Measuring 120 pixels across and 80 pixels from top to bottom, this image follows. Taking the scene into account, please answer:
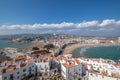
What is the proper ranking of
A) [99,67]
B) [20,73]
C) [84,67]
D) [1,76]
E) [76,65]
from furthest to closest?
[99,67] < [84,67] < [76,65] < [20,73] < [1,76]

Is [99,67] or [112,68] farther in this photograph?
[99,67]

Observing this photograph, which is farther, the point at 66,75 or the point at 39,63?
the point at 39,63

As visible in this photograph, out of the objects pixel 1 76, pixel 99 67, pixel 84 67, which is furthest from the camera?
pixel 99 67

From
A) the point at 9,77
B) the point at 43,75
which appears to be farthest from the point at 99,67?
the point at 9,77

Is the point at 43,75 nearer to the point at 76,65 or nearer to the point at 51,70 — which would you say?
the point at 51,70

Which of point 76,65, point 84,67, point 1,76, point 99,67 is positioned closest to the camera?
point 1,76

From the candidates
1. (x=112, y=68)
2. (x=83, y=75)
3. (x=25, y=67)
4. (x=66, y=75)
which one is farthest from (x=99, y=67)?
(x=25, y=67)

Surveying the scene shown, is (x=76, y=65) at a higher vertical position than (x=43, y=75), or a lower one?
higher

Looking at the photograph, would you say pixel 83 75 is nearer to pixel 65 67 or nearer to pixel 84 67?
pixel 84 67

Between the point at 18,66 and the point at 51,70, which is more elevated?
the point at 18,66
